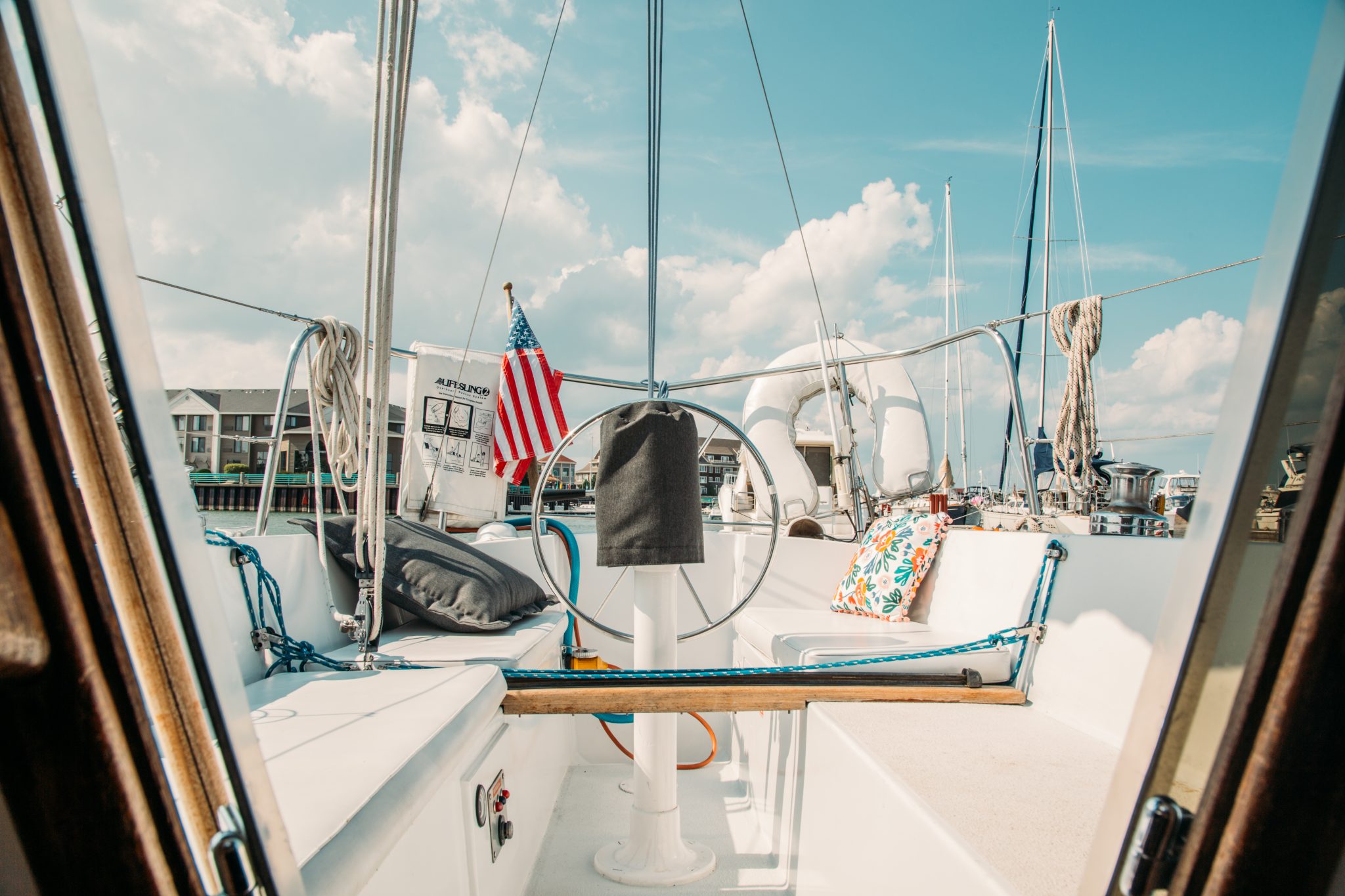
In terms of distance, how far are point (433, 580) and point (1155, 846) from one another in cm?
195

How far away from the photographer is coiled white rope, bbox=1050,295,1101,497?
8.42ft

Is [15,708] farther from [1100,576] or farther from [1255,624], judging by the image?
[1100,576]

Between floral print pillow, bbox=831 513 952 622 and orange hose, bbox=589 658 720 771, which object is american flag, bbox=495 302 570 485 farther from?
floral print pillow, bbox=831 513 952 622

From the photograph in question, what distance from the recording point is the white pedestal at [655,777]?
68.1 inches

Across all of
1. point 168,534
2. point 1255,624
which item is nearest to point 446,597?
point 168,534

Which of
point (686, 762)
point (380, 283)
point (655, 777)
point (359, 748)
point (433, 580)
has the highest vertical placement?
point (380, 283)

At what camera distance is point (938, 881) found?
0.92m

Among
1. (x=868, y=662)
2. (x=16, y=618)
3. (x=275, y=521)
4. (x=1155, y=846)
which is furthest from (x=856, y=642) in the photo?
(x=275, y=521)

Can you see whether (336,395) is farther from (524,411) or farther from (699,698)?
(524,411)

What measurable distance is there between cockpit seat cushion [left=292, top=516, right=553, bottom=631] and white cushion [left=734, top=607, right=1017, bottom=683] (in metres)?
0.82

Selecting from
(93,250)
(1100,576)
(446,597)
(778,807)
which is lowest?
(778,807)

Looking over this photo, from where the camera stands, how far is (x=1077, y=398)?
2.61 m

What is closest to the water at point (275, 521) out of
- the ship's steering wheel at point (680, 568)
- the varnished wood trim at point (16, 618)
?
the ship's steering wheel at point (680, 568)

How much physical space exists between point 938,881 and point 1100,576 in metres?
1.08
